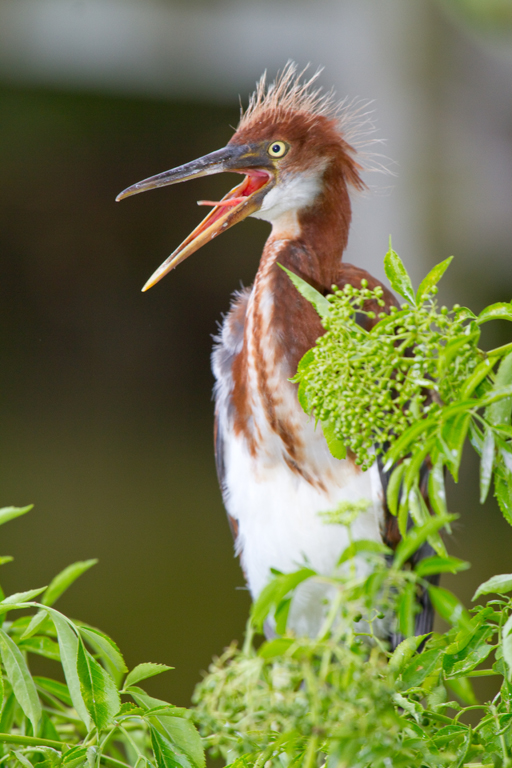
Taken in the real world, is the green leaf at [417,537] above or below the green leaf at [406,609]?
above

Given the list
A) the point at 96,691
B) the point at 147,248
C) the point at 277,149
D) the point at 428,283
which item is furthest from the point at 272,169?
the point at 147,248

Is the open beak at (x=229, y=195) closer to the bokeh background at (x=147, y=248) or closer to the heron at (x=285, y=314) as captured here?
the heron at (x=285, y=314)

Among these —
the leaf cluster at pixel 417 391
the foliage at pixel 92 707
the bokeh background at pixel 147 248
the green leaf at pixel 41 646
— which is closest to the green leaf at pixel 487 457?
the leaf cluster at pixel 417 391

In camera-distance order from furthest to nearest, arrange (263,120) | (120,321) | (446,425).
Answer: (120,321) → (263,120) → (446,425)

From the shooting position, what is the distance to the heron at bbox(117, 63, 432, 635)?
51cm

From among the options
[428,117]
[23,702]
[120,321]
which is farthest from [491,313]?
[428,117]

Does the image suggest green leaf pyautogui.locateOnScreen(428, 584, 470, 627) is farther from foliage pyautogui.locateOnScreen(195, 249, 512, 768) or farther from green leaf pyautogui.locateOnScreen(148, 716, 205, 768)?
green leaf pyautogui.locateOnScreen(148, 716, 205, 768)

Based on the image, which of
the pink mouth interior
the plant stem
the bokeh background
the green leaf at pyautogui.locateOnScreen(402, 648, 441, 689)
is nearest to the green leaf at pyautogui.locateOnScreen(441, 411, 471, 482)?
the green leaf at pyautogui.locateOnScreen(402, 648, 441, 689)

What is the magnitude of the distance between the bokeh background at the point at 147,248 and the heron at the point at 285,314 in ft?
1.78

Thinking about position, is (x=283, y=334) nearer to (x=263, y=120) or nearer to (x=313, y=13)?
(x=263, y=120)

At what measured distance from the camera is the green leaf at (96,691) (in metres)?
0.28

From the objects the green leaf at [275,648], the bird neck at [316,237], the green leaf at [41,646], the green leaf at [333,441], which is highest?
the bird neck at [316,237]

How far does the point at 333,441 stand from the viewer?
11.5 inches

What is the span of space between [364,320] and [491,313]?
265mm
